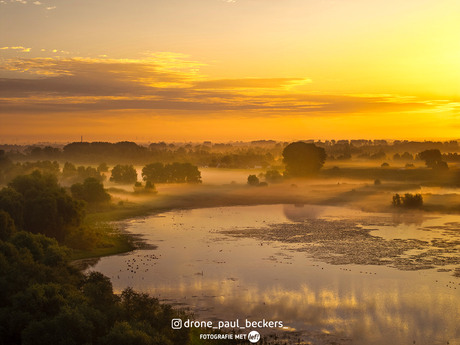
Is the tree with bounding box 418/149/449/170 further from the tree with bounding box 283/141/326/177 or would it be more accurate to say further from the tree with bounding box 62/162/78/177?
the tree with bounding box 62/162/78/177

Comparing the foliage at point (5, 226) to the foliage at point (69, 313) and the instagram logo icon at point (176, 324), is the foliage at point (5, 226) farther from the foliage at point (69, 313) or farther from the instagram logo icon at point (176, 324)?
the instagram logo icon at point (176, 324)

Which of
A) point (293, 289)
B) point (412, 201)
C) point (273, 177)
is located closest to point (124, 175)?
point (273, 177)

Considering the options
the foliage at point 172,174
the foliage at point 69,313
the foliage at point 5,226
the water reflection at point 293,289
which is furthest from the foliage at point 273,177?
the foliage at point 69,313

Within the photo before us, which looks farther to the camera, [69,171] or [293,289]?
[69,171]

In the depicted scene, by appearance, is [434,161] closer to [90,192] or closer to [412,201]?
[412,201]

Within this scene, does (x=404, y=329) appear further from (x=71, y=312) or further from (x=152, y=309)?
(x=71, y=312)

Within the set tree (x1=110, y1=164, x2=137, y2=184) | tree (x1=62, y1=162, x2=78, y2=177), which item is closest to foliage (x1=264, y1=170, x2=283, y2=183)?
tree (x1=110, y1=164, x2=137, y2=184)
